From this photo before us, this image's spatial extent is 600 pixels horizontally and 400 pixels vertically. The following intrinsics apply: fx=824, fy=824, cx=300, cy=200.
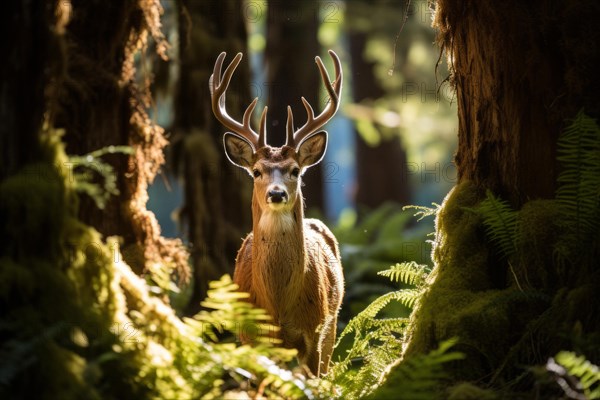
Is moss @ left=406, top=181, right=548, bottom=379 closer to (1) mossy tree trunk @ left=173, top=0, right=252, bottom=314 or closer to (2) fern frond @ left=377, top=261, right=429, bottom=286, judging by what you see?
(2) fern frond @ left=377, top=261, right=429, bottom=286

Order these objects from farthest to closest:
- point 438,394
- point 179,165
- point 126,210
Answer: point 179,165 < point 126,210 < point 438,394

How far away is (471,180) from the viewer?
6117 millimetres

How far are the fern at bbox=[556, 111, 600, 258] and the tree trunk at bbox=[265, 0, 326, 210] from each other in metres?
11.4

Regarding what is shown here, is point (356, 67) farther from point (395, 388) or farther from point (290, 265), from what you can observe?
point (395, 388)

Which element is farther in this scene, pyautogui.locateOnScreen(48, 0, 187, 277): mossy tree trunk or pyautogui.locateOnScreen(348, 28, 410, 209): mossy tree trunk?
pyautogui.locateOnScreen(348, 28, 410, 209): mossy tree trunk

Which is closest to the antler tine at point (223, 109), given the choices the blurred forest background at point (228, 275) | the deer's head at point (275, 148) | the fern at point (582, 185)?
the deer's head at point (275, 148)

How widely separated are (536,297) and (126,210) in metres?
3.40

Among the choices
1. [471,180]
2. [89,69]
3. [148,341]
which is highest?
[89,69]

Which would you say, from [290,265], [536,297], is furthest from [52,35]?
[290,265]

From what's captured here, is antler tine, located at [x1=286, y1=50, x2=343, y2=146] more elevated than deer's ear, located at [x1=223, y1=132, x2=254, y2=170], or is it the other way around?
antler tine, located at [x1=286, y1=50, x2=343, y2=146]

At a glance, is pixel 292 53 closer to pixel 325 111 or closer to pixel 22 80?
pixel 325 111

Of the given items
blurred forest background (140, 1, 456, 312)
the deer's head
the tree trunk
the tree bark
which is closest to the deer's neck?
the deer's head

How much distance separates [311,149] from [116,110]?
8.57 ft

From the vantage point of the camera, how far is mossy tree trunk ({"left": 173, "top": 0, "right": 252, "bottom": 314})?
11.3 metres
